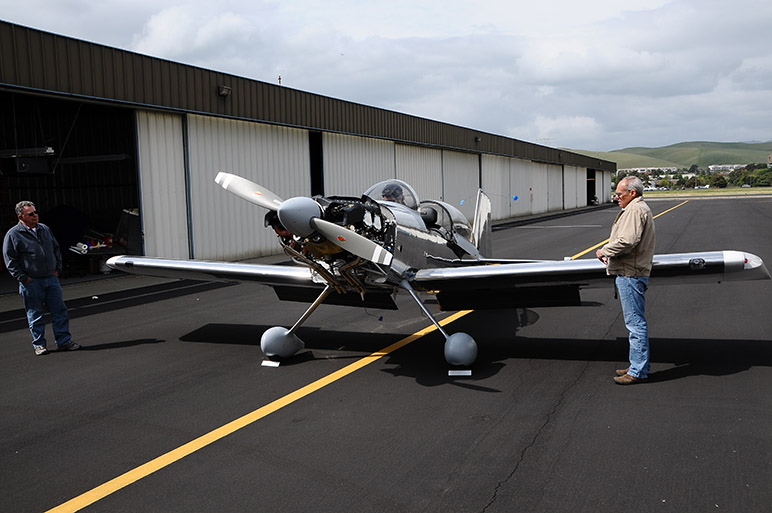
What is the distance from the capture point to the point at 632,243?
520 cm

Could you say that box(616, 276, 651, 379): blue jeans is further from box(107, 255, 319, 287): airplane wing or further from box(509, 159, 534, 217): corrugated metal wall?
box(509, 159, 534, 217): corrugated metal wall

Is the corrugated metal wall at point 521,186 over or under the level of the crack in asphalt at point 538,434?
over

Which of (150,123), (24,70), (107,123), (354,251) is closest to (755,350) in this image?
(354,251)

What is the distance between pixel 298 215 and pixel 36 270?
3897 mm

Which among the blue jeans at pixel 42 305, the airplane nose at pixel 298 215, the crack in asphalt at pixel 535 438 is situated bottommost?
the crack in asphalt at pixel 535 438

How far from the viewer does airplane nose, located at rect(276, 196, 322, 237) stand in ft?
16.6

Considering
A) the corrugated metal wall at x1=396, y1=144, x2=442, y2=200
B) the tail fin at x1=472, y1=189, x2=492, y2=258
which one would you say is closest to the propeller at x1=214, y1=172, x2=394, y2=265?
the tail fin at x1=472, y1=189, x2=492, y2=258

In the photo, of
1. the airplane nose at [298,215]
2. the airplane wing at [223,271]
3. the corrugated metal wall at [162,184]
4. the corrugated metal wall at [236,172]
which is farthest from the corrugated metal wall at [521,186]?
the airplane nose at [298,215]

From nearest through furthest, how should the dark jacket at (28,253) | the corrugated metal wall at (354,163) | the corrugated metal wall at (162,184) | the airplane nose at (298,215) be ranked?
the airplane nose at (298,215)
the dark jacket at (28,253)
the corrugated metal wall at (162,184)
the corrugated metal wall at (354,163)

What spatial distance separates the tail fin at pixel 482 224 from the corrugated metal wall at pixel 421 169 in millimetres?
17202

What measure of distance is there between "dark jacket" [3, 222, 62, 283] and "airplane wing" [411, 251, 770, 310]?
14.5ft

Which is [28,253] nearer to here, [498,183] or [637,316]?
[637,316]

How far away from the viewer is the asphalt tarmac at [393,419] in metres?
3.55

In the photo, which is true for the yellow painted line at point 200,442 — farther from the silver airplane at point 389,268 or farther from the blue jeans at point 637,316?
the blue jeans at point 637,316
